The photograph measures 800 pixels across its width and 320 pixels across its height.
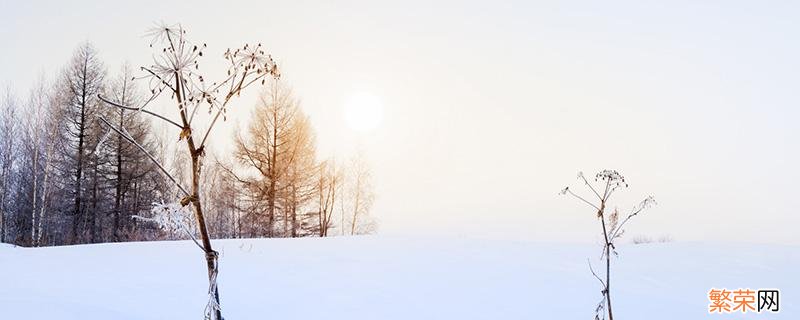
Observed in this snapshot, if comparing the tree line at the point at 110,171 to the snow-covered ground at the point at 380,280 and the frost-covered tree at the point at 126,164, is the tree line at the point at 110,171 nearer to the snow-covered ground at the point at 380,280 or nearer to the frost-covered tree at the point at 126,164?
the frost-covered tree at the point at 126,164

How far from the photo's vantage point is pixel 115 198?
811 inches

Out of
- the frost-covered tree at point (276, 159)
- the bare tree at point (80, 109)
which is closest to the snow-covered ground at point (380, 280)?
the frost-covered tree at point (276, 159)

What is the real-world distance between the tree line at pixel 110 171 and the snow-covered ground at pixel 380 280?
10.7m

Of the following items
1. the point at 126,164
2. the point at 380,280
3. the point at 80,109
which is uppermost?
the point at 80,109

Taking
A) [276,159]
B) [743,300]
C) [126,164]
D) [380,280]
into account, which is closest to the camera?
[380,280]

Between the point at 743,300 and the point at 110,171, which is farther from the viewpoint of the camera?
the point at 110,171

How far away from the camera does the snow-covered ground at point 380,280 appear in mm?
4469

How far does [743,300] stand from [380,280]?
3.70 m

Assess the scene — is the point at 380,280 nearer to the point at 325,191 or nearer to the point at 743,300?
the point at 743,300

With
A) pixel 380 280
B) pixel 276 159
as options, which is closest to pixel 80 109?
pixel 276 159

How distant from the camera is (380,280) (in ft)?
18.7

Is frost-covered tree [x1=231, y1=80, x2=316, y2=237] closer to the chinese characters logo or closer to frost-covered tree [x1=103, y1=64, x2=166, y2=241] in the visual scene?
frost-covered tree [x1=103, y1=64, x2=166, y2=241]

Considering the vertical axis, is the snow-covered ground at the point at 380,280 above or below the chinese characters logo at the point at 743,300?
above

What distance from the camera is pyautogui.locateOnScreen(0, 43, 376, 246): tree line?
18.9m
